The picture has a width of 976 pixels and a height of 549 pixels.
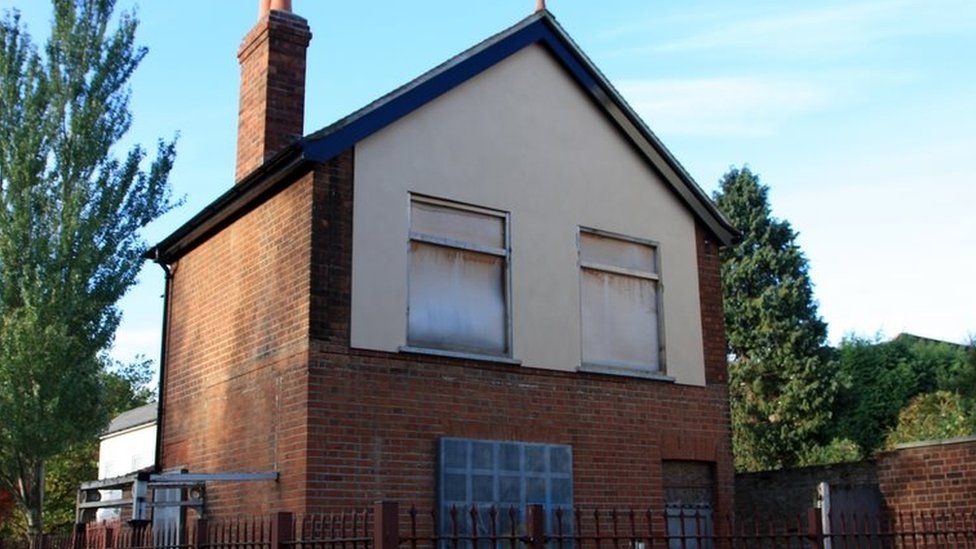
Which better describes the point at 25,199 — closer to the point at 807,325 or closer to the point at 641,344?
the point at 641,344

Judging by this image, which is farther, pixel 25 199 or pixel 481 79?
pixel 25 199

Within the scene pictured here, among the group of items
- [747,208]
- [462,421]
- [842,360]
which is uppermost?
[747,208]

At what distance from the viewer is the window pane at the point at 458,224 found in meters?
11.8

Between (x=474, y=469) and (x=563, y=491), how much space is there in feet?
4.04

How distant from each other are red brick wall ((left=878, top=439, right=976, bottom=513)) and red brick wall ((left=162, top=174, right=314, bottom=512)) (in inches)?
276

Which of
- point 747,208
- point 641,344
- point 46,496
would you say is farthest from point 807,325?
point 46,496

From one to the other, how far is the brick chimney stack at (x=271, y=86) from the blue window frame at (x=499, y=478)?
474 cm

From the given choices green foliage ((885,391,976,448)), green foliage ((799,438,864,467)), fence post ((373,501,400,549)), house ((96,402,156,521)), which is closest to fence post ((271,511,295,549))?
fence post ((373,501,400,549))

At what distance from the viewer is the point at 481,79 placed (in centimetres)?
1274

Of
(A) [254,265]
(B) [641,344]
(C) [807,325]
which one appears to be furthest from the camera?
(C) [807,325]

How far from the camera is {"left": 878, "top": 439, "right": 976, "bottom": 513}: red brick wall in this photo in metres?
11.6

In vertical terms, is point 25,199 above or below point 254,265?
above

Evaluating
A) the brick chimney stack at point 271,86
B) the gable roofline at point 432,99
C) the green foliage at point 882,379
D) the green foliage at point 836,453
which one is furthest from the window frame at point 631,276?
the green foliage at point 882,379

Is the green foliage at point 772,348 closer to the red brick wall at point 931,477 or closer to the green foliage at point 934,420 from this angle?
the green foliage at point 934,420
